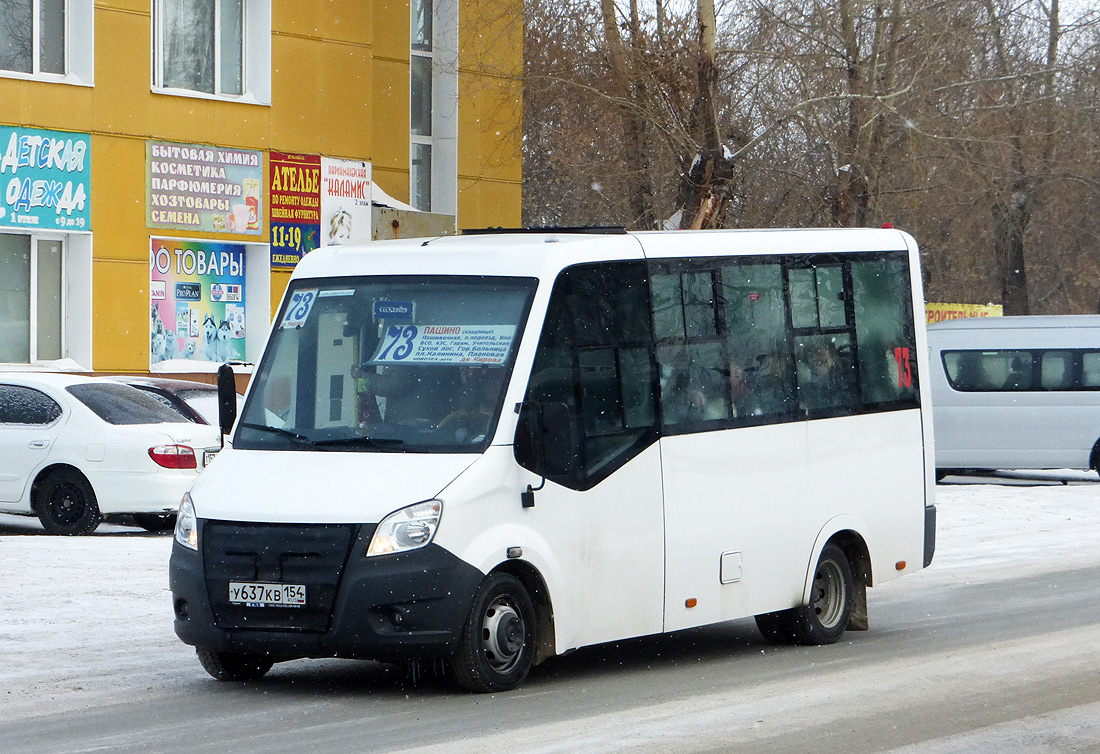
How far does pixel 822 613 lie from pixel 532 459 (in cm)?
292

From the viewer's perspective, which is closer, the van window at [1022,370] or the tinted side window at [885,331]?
the tinted side window at [885,331]

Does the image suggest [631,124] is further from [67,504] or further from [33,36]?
[67,504]

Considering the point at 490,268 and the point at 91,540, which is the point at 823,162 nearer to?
the point at 91,540

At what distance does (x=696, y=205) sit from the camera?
22.2 metres

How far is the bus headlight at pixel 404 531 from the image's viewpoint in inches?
319

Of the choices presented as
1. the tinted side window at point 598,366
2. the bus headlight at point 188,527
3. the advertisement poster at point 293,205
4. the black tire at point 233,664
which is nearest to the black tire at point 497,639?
the tinted side window at point 598,366

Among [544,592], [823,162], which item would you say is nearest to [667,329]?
[544,592]

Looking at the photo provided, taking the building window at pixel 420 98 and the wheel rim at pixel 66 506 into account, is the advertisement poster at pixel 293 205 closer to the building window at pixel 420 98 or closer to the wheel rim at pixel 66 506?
the building window at pixel 420 98

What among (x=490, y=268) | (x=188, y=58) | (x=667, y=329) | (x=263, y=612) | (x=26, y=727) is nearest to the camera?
(x=26, y=727)

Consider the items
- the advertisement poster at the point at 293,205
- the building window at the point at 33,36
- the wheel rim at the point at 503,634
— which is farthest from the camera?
the advertisement poster at the point at 293,205

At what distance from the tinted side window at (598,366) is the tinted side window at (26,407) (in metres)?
8.38

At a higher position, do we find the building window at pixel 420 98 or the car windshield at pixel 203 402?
the building window at pixel 420 98

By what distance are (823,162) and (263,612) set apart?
23985 millimetres

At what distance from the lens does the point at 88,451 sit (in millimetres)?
15977
